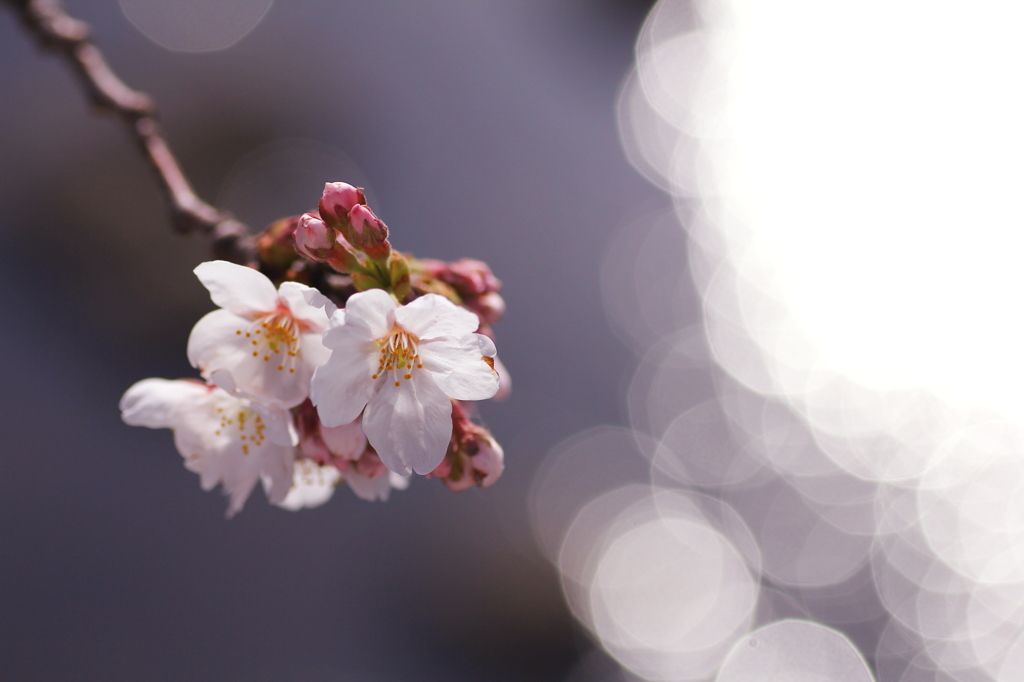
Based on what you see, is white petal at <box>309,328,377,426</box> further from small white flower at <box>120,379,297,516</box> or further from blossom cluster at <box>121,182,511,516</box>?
small white flower at <box>120,379,297,516</box>

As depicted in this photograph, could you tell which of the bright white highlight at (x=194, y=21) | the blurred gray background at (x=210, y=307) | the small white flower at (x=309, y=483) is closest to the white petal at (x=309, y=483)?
the small white flower at (x=309, y=483)

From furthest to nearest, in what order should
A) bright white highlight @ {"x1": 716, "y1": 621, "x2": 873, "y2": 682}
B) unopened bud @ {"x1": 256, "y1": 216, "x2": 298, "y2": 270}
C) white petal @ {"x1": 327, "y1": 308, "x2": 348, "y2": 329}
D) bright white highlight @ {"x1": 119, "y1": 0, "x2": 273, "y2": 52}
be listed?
bright white highlight @ {"x1": 716, "y1": 621, "x2": 873, "y2": 682}
bright white highlight @ {"x1": 119, "y1": 0, "x2": 273, "y2": 52}
unopened bud @ {"x1": 256, "y1": 216, "x2": 298, "y2": 270}
white petal @ {"x1": 327, "y1": 308, "x2": 348, "y2": 329}

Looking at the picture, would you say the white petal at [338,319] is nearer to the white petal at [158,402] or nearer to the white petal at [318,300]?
the white petal at [318,300]

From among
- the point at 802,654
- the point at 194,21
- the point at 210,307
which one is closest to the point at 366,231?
the point at 210,307

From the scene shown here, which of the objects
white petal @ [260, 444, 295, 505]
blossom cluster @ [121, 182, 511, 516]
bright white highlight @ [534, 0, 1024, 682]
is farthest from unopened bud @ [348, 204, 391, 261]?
bright white highlight @ [534, 0, 1024, 682]

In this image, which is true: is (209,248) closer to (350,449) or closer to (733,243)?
(350,449)

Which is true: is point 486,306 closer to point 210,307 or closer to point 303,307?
point 303,307
